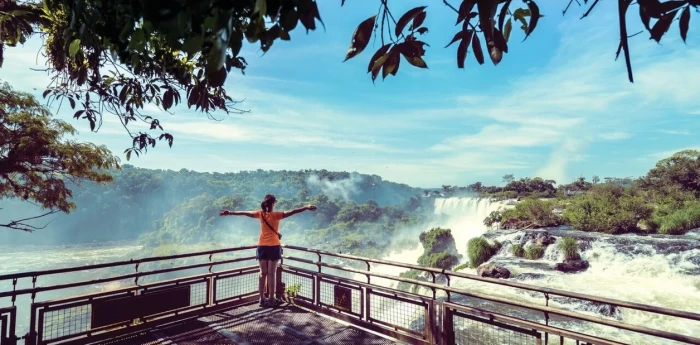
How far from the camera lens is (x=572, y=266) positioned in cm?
1677

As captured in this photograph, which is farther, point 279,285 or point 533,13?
point 279,285

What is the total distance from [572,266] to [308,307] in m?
15.2

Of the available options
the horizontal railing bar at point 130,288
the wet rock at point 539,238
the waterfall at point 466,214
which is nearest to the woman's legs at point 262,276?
the horizontal railing bar at point 130,288

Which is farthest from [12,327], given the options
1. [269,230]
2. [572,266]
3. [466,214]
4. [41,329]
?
[466,214]

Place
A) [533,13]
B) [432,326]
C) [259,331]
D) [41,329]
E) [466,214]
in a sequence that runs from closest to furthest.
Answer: [533,13]
[41,329]
[432,326]
[259,331]
[466,214]

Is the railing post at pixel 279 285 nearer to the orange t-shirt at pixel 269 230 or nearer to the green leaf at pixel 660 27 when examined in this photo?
the orange t-shirt at pixel 269 230

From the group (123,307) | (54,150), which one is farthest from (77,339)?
(54,150)

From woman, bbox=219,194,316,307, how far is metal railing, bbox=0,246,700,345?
0.36 metres

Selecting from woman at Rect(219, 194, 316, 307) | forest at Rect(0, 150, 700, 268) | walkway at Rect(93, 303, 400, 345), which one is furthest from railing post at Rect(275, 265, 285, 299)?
forest at Rect(0, 150, 700, 268)

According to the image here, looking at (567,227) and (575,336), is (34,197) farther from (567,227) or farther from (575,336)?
(567,227)

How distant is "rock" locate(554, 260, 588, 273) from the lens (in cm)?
1667

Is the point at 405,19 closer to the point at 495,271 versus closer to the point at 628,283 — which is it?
the point at 495,271

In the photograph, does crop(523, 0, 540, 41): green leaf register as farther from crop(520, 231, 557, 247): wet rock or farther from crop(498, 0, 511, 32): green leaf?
crop(520, 231, 557, 247): wet rock

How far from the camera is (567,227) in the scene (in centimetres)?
2367
